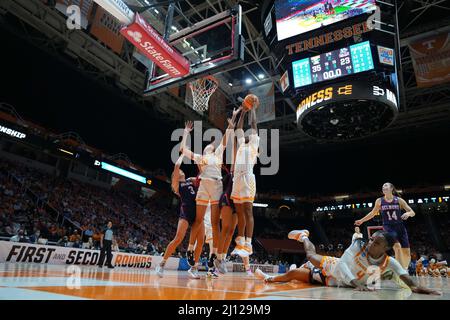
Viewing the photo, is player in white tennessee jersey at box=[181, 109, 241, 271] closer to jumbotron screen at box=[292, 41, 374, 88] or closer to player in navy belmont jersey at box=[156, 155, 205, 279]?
player in navy belmont jersey at box=[156, 155, 205, 279]

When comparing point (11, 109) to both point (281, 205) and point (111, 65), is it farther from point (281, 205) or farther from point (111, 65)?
point (281, 205)

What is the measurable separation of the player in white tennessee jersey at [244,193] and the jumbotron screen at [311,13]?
20.1ft

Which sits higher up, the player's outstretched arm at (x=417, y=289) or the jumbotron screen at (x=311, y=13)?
the jumbotron screen at (x=311, y=13)

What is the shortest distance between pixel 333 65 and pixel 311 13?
5.46ft

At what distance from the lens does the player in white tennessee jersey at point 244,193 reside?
3912mm

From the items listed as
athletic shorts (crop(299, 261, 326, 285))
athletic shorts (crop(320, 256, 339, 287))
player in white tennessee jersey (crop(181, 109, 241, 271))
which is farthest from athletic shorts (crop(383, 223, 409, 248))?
player in white tennessee jersey (crop(181, 109, 241, 271))

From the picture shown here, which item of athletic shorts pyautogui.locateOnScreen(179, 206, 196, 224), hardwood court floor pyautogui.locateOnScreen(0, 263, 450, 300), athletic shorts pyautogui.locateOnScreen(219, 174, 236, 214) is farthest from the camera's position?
athletic shorts pyautogui.locateOnScreen(179, 206, 196, 224)

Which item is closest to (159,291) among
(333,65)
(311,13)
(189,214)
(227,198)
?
(227,198)

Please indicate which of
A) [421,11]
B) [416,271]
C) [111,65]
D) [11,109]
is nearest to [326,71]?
[421,11]

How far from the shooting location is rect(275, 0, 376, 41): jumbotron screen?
8344 mm

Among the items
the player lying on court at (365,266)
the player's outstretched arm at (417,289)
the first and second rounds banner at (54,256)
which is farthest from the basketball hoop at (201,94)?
the player's outstretched arm at (417,289)

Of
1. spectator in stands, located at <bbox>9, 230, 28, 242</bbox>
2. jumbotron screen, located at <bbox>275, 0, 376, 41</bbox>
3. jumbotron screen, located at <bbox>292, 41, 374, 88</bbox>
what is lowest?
spectator in stands, located at <bbox>9, 230, 28, 242</bbox>

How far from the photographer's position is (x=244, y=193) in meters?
3.92

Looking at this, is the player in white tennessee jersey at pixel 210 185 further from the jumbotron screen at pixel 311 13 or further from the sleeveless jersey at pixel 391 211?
the jumbotron screen at pixel 311 13
